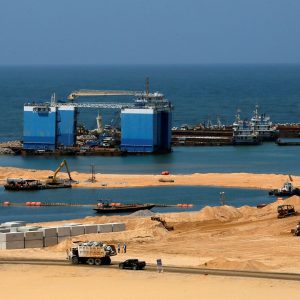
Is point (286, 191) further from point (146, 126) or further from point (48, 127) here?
point (48, 127)

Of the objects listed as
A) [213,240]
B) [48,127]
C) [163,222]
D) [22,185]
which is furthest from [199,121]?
[213,240]

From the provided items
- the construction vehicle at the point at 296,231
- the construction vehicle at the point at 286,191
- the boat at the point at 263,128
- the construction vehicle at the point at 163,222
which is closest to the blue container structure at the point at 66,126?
the boat at the point at 263,128

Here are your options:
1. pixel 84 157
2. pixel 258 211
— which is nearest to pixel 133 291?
pixel 258 211

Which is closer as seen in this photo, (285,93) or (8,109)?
(8,109)

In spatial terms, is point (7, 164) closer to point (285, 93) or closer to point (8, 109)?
point (8, 109)

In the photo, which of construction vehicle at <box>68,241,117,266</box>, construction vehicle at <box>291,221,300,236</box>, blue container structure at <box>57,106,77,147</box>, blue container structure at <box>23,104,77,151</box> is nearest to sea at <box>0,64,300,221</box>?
blue container structure at <box>23,104,77,151</box>

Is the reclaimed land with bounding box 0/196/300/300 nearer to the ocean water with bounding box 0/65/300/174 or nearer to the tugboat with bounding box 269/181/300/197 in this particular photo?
the tugboat with bounding box 269/181/300/197
